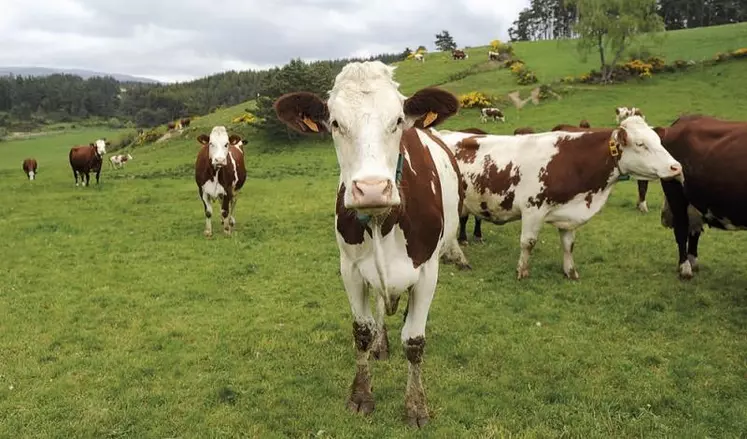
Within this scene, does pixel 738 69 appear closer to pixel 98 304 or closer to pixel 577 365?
pixel 577 365

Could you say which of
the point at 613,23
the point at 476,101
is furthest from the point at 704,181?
the point at 613,23

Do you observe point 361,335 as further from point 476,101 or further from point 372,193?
point 476,101

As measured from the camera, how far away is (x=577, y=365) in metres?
5.72

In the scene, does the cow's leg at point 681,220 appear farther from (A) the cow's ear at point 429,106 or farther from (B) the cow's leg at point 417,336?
(A) the cow's ear at point 429,106

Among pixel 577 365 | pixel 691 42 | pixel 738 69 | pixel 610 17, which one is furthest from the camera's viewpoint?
pixel 691 42

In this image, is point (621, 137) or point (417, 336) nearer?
point (417, 336)

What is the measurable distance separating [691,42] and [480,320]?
166 feet

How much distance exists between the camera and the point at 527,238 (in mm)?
8703

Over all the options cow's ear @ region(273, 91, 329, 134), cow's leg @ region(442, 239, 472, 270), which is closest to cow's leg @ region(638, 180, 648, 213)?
cow's leg @ region(442, 239, 472, 270)

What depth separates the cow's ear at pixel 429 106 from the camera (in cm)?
382

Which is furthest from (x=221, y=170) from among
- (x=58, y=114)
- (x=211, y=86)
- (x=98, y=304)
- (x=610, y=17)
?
(x=58, y=114)

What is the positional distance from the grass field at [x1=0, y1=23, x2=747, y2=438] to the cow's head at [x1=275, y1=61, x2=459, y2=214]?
7.83 ft

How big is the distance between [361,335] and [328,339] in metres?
1.73

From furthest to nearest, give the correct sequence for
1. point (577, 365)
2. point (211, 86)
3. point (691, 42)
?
point (211, 86) < point (691, 42) < point (577, 365)
